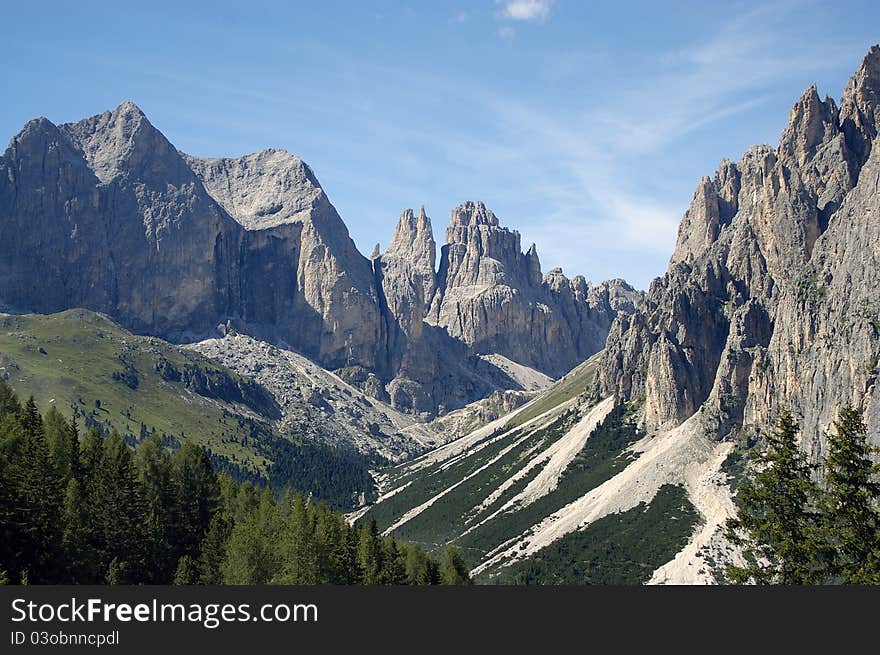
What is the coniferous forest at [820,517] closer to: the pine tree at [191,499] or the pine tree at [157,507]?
the pine tree at [157,507]

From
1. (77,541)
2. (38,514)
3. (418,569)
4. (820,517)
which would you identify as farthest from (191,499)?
(820,517)

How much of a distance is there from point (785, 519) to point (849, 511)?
12.5 ft

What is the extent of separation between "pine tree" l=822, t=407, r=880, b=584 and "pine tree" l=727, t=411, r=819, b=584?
104 cm

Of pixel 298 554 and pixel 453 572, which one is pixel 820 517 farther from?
pixel 453 572

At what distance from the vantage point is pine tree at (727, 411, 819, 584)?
54250 mm

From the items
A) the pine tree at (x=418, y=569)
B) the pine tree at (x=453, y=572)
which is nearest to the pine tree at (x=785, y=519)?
the pine tree at (x=418, y=569)

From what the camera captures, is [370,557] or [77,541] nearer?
[77,541]

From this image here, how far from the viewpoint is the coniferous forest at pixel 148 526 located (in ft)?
247

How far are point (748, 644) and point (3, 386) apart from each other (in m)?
115

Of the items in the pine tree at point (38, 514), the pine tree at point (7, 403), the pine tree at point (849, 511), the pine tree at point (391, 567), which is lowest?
the pine tree at point (849, 511)

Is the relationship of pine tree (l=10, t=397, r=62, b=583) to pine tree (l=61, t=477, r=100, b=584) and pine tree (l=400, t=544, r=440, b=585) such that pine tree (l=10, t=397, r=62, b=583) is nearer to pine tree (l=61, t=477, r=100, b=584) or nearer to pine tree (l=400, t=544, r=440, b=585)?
pine tree (l=61, t=477, r=100, b=584)

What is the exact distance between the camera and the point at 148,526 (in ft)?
320

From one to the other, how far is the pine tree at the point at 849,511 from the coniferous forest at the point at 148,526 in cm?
5255

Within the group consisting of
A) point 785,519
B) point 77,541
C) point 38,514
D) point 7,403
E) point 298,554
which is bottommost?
point 785,519
